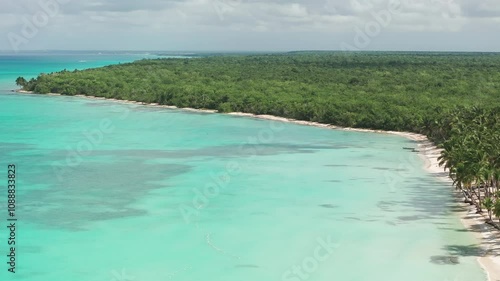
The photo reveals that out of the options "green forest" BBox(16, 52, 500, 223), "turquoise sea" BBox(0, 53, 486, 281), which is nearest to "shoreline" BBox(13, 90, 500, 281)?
"turquoise sea" BBox(0, 53, 486, 281)

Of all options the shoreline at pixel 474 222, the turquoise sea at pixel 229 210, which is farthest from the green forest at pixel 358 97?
the turquoise sea at pixel 229 210

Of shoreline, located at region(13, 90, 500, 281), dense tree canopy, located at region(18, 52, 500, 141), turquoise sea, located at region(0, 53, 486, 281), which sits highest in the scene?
dense tree canopy, located at region(18, 52, 500, 141)

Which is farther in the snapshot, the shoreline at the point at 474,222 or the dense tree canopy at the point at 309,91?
the dense tree canopy at the point at 309,91

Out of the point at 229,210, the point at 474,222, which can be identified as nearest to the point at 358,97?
the point at 229,210

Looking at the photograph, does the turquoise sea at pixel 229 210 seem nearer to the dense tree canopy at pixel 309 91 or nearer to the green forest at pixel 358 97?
the green forest at pixel 358 97

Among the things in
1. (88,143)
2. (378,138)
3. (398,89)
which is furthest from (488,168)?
(398,89)

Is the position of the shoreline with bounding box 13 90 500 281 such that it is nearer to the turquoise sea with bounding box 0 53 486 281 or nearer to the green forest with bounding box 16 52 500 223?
the turquoise sea with bounding box 0 53 486 281

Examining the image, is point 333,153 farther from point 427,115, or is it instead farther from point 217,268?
point 217,268
